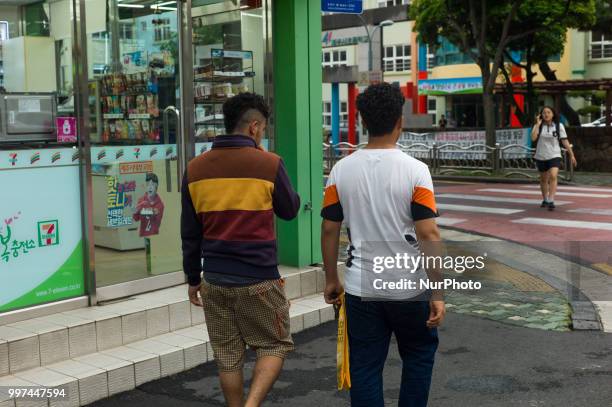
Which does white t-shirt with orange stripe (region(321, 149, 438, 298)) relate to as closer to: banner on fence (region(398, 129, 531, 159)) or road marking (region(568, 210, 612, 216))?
road marking (region(568, 210, 612, 216))

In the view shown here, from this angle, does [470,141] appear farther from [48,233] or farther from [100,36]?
[48,233]

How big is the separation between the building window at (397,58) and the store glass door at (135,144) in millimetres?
48139

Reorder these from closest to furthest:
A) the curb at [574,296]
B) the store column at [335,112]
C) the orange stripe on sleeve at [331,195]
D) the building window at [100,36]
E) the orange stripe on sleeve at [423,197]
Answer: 1. the orange stripe on sleeve at [423,197]
2. the orange stripe on sleeve at [331,195]
3. the building window at [100,36]
4. the curb at [574,296]
5. the store column at [335,112]

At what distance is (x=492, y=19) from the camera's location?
25.0 m

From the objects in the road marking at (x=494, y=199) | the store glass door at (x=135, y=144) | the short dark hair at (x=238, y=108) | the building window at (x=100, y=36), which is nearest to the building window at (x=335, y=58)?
the road marking at (x=494, y=199)

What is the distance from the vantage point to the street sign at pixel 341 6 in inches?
323

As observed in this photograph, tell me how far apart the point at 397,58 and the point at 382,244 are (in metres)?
51.8

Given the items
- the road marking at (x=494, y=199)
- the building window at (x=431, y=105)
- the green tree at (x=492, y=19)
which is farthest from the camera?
the building window at (x=431, y=105)

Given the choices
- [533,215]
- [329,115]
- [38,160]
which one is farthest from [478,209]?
[329,115]

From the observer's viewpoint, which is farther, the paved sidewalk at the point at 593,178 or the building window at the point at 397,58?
the building window at the point at 397,58

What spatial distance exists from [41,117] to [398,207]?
3.19 metres

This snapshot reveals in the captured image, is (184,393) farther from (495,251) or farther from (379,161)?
(495,251)

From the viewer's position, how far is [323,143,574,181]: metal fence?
2166cm

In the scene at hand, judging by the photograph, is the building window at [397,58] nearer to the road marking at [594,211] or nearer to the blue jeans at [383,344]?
the road marking at [594,211]
